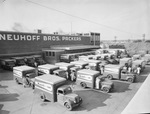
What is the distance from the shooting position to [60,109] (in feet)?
37.9

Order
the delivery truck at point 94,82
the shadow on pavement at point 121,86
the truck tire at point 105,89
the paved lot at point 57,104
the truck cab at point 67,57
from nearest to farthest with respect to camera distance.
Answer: the paved lot at point 57,104 < the truck tire at point 105,89 < the delivery truck at point 94,82 < the shadow on pavement at point 121,86 < the truck cab at point 67,57

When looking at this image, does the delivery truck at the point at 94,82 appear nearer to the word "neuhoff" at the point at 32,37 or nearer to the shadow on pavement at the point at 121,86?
the shadow on pavement at the point at 121,86

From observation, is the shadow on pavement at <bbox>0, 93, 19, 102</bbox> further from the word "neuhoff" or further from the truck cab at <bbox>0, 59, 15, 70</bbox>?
the word "neuhoff"

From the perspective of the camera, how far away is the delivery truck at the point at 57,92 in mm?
11539

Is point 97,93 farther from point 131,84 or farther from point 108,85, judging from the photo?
point 131,84

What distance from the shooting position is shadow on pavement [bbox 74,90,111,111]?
12.1 m

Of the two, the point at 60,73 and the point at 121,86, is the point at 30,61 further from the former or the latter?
the point at 121,86

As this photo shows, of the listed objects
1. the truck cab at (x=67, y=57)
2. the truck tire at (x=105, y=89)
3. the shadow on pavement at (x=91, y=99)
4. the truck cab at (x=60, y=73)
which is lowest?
the shadow on pavement at (x=91, y=99)

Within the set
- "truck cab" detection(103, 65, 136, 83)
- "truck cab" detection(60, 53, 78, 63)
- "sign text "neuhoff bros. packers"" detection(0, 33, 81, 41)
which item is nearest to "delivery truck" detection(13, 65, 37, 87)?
"truck cab" detection(103, 65, 136, 83)

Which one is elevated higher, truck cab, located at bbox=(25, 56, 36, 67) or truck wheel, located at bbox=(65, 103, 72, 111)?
truck cab, located at bbox=(25, 56, 36, 67)

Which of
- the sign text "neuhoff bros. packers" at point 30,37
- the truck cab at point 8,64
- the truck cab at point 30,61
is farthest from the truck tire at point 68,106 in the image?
the sign text "neuhoff bros. packers" at point 30,37

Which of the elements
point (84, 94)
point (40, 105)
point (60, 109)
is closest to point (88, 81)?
point (84, 94)

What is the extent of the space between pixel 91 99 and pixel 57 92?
14.2 ft

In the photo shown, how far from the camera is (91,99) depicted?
13805 mm
